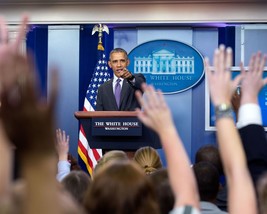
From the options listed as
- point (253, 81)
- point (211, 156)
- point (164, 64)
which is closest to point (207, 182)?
point (253, 81)

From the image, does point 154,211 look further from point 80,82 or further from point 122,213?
point 80,82

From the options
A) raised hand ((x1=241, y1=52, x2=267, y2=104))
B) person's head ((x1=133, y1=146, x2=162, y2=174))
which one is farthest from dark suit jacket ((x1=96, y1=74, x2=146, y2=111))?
raised hand ((x1=241, y1=52, x2=267, y2=104))

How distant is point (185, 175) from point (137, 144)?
3.10 m

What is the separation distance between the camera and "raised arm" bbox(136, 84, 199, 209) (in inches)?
61.9

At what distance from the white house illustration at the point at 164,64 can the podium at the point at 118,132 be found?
268 cm

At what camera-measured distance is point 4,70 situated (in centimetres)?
83

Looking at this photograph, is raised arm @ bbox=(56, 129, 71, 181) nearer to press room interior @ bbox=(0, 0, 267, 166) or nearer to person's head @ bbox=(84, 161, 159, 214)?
person's head @ bbox=(84, 161, 159, 214)

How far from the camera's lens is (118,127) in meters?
4.70

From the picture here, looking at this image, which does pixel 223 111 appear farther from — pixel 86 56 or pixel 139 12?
pixel 86 56

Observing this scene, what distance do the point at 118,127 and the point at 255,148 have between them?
2964mm

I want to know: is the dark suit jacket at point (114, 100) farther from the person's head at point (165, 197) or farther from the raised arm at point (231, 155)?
the raised arm at point (231, 155)

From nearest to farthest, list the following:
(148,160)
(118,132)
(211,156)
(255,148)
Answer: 1. (255,148)
2. (148,160)
3. (211,156)
4. (118,132)

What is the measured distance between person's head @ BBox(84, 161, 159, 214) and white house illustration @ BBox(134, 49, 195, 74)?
19.2ft

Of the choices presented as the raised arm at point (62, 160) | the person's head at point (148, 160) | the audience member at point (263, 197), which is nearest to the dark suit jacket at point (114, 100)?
the person's head at point (148, 160)
